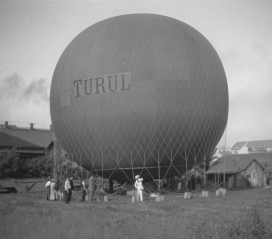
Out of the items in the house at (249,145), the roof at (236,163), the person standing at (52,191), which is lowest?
the person standing at (52,191)

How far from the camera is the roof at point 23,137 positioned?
151ft

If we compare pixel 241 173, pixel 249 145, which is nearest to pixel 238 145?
pixel 249 145

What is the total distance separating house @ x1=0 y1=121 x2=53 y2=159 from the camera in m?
45.1

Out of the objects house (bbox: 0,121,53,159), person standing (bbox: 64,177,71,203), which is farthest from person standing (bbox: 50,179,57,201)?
house (bbox: 0,121,53,159)

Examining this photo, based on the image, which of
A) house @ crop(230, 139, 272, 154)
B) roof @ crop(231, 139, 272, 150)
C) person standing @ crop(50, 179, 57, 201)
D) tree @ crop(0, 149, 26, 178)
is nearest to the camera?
person standing @ crop(50, 179, 57, 201)

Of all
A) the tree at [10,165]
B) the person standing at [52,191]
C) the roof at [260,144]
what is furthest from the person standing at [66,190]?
the roof at [260,144]

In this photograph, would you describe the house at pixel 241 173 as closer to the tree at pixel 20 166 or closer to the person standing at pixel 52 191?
the tree at pixel 20 166

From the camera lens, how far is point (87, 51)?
17.8 meters

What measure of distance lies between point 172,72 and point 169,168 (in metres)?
4.12

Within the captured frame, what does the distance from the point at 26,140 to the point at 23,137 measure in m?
0.92

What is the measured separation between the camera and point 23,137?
4841 cm

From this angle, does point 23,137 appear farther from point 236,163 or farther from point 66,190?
point 66,190

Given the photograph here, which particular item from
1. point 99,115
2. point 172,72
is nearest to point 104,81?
point 99,115

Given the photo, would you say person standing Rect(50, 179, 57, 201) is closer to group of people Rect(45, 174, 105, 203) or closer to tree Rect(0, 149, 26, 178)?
group of people Rect(45, 174, 105, 203)
